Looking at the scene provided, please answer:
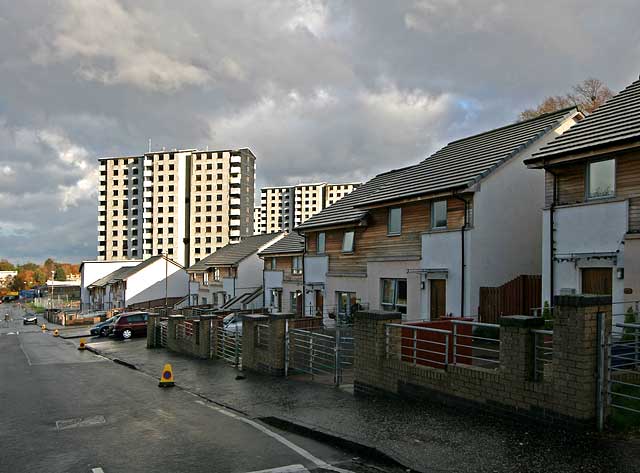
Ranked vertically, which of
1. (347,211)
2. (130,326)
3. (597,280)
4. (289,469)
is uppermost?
(347,211)

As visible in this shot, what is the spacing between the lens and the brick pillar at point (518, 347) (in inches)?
357

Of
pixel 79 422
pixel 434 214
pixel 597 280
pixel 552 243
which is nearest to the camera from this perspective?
pixel 79 422

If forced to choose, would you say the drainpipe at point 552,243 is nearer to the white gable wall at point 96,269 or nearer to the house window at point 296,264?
the house window at point 296,264

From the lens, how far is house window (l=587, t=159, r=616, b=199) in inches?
610

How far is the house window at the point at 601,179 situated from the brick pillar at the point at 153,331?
20.8 meters

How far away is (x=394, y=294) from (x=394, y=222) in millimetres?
3031

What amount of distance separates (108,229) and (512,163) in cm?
12204

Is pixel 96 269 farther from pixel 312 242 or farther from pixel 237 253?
pixel 312 242

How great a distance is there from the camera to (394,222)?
78.7 ft

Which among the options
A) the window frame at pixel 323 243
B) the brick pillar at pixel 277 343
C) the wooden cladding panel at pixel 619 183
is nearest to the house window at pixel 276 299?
the window frame at pixel 323 243

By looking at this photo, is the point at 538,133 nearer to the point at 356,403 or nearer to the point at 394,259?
the point at 394,259

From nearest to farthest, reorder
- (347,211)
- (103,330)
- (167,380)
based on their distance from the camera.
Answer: (167,380), (347,211), (103,330)

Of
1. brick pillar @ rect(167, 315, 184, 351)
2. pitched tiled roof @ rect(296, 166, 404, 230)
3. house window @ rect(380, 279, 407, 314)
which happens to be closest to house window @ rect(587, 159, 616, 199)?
house window @ rect(380, 279, 407, 314)

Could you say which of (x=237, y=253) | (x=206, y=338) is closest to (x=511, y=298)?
(x=206, y=338)
